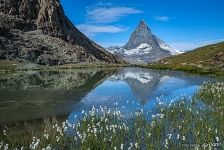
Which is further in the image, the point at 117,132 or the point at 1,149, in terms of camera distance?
the point at 117,132

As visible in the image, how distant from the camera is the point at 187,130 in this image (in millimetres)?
21250

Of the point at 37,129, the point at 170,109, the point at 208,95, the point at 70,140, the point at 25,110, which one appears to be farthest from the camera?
the point at 208,95

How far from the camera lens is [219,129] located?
20.9 metres

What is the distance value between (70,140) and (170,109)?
11116mm

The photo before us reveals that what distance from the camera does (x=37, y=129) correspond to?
78.5 feet

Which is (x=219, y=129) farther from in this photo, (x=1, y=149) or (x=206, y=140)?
(x=1, y=149)

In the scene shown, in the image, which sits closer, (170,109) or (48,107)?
(170,109)

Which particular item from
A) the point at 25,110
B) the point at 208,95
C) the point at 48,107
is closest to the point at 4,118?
the point at 25,110

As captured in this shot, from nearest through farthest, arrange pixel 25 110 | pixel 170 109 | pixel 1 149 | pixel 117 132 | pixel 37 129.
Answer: pixel 1 149
pixel 117 132
pixel 37 129
pixel 170 109
pixel 25 110

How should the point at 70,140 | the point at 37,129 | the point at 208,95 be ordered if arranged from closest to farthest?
the point at 70,140 < the point at 37,129 < the point at 208,95

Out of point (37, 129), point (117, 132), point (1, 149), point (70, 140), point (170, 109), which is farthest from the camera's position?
point (170, 109)

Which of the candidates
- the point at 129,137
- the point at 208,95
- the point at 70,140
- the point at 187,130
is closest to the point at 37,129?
the point at 70,140

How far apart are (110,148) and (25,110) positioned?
17475mm

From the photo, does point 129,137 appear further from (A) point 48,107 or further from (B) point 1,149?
(A) point 48,107
